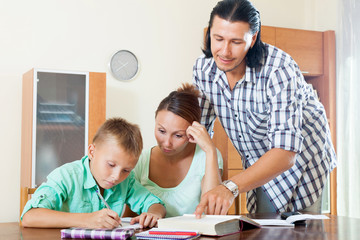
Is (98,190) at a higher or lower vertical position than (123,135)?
lower

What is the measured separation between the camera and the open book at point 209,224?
118 centimetres

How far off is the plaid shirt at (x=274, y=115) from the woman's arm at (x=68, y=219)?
0.69 meters

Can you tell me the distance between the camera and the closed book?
112cm

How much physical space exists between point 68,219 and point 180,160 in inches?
30.7

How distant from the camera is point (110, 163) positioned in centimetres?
154

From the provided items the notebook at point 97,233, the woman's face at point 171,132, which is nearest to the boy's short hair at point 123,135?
the woman's face at point 171,132

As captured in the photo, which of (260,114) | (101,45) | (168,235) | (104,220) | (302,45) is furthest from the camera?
(302,45)

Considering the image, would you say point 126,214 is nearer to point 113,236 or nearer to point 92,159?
point 92,159

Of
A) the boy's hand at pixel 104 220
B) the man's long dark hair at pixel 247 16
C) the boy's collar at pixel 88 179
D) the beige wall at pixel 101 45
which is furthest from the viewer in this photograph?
the beige wall at pixel 101 45

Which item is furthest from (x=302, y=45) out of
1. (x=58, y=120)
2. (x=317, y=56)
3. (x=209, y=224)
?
(x=209, y=224)

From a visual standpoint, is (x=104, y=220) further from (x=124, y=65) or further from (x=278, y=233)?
(x=124, y=65)

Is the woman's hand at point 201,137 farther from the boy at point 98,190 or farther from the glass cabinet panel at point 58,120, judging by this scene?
the glass cabinet panel at point 58,120

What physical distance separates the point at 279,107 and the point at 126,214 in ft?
2.36

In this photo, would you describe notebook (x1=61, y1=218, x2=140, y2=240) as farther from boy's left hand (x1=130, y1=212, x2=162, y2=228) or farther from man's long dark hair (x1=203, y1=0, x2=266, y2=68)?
man's long dark hair (x1=203, y1=0, x2=266, y2=68)
